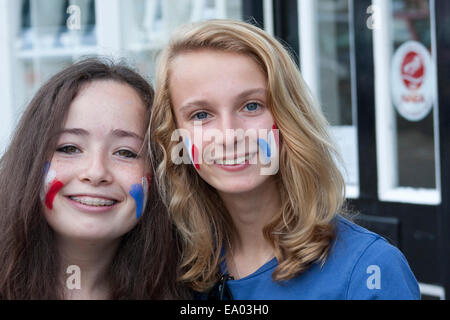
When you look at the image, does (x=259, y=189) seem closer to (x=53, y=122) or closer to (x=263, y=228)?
(x=263, y=228)

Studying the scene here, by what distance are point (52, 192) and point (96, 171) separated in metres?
0.18

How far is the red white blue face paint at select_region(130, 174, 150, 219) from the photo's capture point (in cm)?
200

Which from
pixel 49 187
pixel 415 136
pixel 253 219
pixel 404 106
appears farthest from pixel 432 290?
pixel 49 187

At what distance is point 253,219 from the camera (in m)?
2.10

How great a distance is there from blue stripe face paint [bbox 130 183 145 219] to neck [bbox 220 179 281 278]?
296 millimetres

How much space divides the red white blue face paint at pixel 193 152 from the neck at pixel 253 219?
6.8 inches

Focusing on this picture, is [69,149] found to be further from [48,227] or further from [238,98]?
[238,98]

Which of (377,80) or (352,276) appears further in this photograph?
(377,80)

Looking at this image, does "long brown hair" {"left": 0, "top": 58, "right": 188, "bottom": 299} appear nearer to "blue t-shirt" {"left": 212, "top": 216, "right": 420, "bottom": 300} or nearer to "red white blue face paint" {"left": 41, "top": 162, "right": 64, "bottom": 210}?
"red white blue face paint" {"left": 41, "top": 162, "right": 64, "bottom": 210}

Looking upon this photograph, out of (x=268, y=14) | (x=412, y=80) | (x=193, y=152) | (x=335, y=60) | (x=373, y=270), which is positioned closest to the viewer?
(x=373, y=270)

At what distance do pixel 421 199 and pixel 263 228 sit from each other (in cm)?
188

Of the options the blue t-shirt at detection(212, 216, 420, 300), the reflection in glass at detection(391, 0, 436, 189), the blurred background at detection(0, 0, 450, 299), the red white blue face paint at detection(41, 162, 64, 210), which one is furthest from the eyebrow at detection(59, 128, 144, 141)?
the reflection in glass at detection(391, 0, 436, 189)

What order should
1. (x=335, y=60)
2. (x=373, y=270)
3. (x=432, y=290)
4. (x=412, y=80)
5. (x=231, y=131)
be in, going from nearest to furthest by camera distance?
(x=373, y=270) < (x=231, y=131) < (x=432, y=290) < (x=412, y=80) < (x=335, y=60)

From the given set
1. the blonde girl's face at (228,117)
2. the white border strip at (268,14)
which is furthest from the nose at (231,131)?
the white border strip at (268,14)
